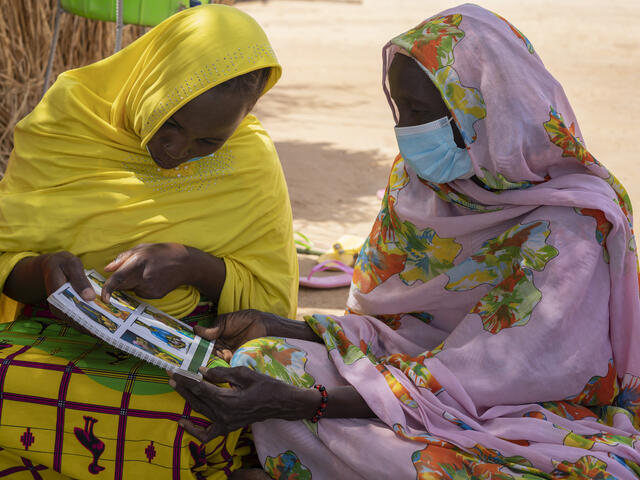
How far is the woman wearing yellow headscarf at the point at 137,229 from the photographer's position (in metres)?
2.46

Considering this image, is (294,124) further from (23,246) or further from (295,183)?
(23,246)

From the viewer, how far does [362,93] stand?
452 inches

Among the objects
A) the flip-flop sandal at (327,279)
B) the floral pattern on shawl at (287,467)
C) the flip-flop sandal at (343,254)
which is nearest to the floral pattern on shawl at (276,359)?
the floral pattern on shawl at (287,467)

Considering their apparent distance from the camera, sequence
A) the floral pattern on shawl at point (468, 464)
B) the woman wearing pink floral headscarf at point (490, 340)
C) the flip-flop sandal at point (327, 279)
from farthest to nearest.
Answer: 1. the flip-flop sandal at point (327, 279)
2. the woman wearing pink floral headscarf at point (490, 340)
3. the floral pattern on shawl at point (468, 464)

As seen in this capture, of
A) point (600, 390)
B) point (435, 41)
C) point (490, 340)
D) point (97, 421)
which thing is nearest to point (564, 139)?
point (435, 41)

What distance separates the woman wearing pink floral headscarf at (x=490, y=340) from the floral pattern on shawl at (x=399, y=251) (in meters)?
0.10

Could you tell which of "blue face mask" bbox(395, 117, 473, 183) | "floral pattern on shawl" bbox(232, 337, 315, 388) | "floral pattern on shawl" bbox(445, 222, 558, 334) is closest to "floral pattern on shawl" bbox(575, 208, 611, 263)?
"floral pattern on shawl" bbox(445, 222, 558, 334)

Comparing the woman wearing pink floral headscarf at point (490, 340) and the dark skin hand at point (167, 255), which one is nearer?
the woman wearing pink floral headscarf at point (490, 340)

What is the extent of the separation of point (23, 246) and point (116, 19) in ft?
8.93

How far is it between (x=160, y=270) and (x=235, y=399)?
0.55 m

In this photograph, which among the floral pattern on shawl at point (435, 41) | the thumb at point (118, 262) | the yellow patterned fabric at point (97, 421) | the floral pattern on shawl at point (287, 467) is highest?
the floral pattern on shawl at point (435, 41)

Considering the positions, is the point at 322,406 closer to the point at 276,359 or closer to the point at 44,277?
the point at 276,359

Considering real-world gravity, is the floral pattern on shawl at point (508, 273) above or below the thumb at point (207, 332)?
above

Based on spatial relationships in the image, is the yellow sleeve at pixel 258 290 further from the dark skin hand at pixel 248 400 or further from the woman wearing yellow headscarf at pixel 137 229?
the dark skin hand at pixel 248 400
